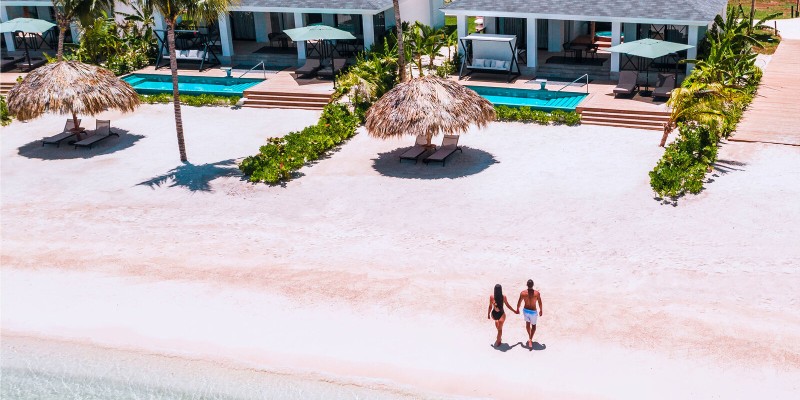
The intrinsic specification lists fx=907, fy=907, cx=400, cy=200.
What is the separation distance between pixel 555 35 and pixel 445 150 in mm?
13792

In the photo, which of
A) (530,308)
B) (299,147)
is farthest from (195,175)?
(530,308)

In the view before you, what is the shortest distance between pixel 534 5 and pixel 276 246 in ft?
59.6

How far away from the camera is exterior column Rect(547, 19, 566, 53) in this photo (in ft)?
129

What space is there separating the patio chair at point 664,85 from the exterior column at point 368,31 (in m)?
12.1

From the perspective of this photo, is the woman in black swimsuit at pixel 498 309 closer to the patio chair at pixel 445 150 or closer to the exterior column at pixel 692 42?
the patio chair at pixel 445 150

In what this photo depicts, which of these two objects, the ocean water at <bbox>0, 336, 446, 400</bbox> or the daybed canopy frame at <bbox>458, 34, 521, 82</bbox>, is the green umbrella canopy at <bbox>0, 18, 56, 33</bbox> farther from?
the ocean water at <bbox>0, 336, 446, 400</bbox>

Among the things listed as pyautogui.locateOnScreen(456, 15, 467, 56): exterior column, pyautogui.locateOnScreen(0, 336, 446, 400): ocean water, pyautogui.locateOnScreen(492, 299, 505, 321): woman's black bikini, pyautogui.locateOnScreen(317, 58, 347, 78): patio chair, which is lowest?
pyautogui.locateOnScreen(0, 336, 446, 400): ocean water

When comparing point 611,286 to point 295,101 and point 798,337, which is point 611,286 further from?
point 295,101

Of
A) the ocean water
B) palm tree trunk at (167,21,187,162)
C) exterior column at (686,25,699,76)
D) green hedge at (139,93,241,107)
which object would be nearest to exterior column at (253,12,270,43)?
green hedge at (139,93,241,107)

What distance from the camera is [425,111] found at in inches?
1056

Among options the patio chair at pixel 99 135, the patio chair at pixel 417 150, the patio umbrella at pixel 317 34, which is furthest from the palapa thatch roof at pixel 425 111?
the patio chair at pixel 99 135

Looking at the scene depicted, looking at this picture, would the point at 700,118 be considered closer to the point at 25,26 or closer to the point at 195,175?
the point at 195,175

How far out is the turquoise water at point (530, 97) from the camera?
33312 mm

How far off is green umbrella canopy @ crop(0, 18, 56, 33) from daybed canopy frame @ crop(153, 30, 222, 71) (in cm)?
508
